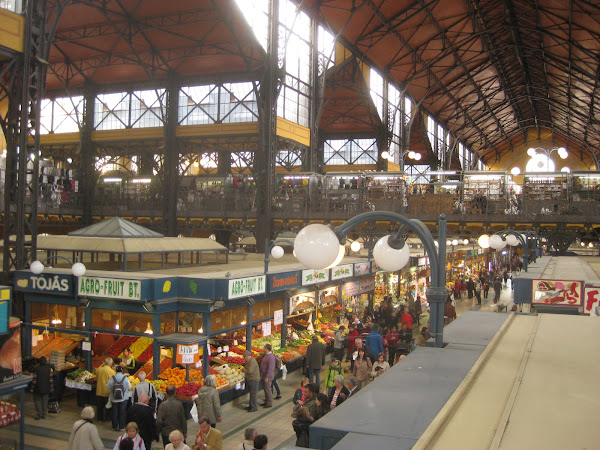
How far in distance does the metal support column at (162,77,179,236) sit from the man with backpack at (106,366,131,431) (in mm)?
18523

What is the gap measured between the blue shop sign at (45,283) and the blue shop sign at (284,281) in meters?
5.18

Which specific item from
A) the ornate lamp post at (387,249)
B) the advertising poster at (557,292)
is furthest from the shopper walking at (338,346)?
the ornate lamp post at (387,249)

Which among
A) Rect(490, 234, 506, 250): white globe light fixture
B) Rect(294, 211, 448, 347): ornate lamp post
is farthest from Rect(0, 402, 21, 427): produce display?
Rect(490, 234, 506, 250): white globe light fixture

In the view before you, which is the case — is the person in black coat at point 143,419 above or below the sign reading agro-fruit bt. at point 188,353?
below

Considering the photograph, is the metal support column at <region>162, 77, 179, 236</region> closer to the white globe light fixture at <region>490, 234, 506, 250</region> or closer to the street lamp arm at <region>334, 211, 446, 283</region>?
the white globe light fixture at <region>490, 234, 506, 250</region>

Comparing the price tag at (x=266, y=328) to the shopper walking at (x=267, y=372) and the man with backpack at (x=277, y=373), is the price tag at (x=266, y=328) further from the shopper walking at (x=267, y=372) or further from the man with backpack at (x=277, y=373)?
the shopper walking at (x=267, y=372)

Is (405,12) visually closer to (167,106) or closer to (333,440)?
(167,106)

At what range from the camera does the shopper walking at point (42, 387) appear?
1189 cm

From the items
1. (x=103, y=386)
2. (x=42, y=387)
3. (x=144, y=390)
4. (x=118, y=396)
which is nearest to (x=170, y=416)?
(x=144, y=390)

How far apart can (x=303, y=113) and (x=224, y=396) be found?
20.9 m

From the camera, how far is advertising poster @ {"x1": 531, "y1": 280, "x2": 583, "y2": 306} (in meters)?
10.1

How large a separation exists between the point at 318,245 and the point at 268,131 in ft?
73.1

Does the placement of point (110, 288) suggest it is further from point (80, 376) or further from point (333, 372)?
point (333, 372)

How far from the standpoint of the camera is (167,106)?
30.7m
